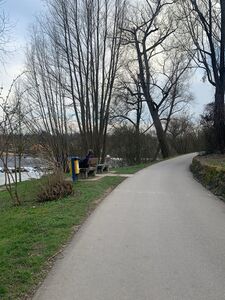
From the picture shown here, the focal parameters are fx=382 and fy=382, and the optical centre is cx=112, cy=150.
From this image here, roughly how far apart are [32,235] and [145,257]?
2517 millimetres

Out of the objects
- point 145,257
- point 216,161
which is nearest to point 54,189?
point 145,257

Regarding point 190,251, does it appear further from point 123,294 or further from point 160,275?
point 123,294

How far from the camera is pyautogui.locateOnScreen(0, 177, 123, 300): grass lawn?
16.0ft

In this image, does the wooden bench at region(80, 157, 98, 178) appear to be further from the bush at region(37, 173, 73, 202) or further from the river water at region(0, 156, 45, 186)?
the bush at region(37, 173, 73, 202)

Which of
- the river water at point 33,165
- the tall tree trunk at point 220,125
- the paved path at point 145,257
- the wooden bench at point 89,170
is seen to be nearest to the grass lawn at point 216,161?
the tall tree trunk at point 220,125

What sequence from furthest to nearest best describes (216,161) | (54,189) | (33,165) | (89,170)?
(89,170) → (216,161) → (33,165) → (54,189)

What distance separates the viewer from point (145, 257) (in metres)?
5.75

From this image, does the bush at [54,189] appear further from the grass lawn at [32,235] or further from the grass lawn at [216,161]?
the grass lawn at [216,161]

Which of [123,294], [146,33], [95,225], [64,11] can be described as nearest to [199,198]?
[95,225]

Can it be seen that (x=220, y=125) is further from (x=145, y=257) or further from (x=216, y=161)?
(x=145, y=257)

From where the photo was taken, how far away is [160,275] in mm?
4938

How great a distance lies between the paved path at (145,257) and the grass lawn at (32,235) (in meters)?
0.24

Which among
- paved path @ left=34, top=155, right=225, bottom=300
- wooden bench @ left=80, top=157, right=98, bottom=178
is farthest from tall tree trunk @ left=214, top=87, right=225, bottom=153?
paved path @ left=34, top=155, right=225, bottom=300

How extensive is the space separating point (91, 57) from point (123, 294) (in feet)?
78.1
